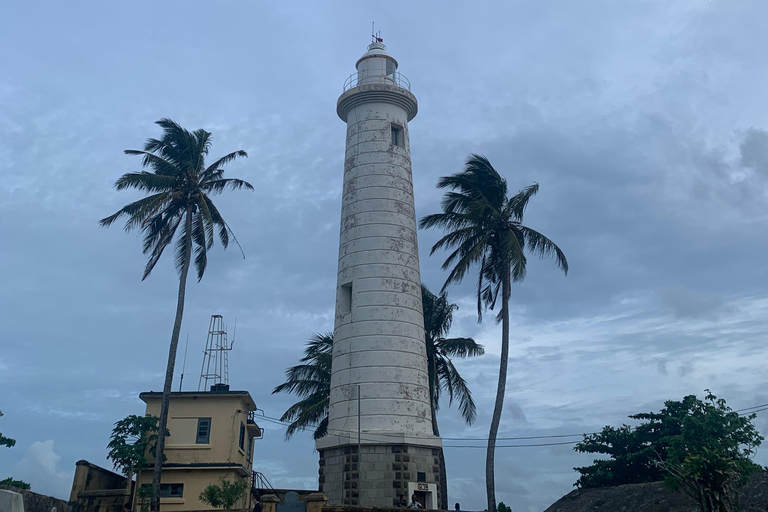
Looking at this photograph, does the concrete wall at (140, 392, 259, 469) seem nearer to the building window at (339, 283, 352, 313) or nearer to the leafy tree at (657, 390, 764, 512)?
the building window at (339, 283, 352, 313)

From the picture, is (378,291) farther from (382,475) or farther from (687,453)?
(687,453)

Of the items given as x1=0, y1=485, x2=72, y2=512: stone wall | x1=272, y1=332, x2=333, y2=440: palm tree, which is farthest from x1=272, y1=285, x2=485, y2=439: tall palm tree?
x1=0, y1=485, x2=72, y2=512: stone wall

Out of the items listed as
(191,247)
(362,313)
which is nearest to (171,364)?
(191,247)

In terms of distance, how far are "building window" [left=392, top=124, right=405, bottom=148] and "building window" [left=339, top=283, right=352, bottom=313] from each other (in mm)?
7194

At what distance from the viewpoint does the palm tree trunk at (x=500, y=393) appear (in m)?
27.0

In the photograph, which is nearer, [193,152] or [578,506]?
[578,506]

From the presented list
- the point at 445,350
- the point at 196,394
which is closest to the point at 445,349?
the point at 445,350

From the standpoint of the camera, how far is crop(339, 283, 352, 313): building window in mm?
28500

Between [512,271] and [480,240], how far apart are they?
2.08 metres

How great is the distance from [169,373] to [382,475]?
30.8 ft

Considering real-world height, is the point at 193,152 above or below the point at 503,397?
above

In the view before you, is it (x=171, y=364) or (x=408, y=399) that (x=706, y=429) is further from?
(x=171, y=364)

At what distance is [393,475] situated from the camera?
25.0 m

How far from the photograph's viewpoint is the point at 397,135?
31484 mm
